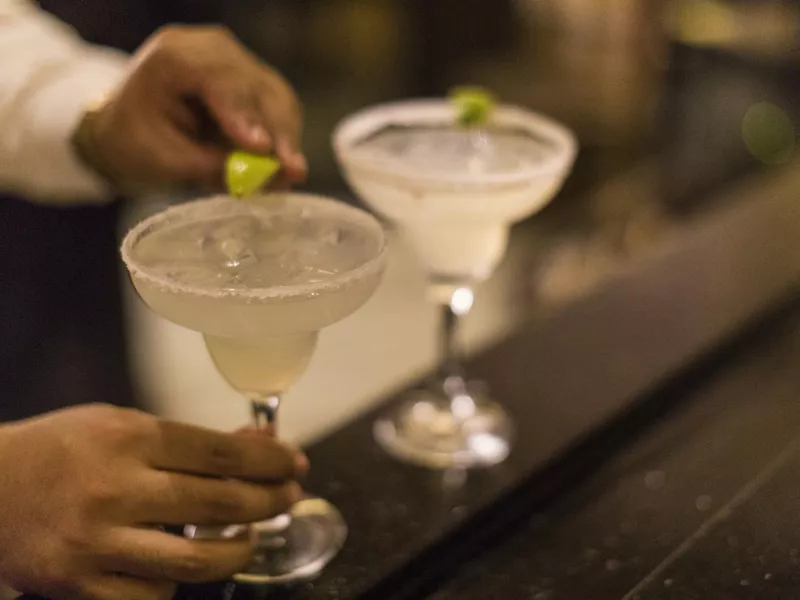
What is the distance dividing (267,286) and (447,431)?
37cm

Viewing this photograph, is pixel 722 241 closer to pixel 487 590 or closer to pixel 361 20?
pixel 487 590

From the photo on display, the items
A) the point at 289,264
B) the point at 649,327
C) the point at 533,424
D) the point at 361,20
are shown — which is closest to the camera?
the point at 289,264

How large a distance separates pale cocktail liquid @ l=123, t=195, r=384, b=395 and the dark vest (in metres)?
0.95

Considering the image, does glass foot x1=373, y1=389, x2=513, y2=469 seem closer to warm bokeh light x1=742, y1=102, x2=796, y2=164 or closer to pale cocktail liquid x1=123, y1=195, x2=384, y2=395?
pale cocktail liquid x1=123, y1=195, x2=384, y2=395

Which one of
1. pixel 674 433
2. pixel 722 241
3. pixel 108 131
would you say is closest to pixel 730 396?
pixel 674 433

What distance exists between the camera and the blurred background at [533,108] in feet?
8.39

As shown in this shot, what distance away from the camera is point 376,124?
1058 mm

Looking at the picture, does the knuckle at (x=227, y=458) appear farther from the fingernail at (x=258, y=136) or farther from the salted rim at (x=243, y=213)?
the fingernail at (x=258, y=136)

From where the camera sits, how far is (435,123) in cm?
110

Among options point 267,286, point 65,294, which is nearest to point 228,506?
point 267,286

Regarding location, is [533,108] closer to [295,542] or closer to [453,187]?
[453,187]

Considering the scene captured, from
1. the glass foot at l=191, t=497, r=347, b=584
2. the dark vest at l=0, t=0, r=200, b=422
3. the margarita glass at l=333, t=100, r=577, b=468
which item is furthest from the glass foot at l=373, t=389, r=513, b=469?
the dark vest at l=0, t=0, r=200, b=422

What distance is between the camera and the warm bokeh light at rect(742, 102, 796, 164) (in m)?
2.72

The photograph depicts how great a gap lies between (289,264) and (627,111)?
9.04 feet
